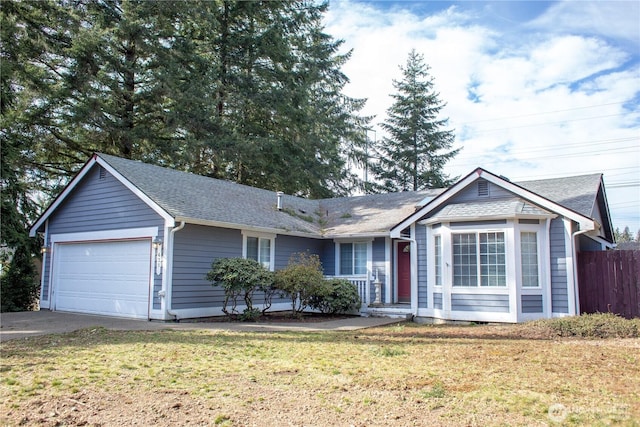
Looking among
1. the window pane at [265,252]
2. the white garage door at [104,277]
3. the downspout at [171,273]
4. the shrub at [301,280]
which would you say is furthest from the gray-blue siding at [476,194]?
the white garage door at [104,277]

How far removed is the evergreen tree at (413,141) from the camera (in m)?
35.4

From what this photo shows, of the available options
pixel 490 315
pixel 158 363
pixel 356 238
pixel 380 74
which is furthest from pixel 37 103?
pixel 380 74

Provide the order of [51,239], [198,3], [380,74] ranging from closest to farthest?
[51,239] < [198,3] < [380,74]

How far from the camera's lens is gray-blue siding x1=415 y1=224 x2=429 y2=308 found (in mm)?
13438

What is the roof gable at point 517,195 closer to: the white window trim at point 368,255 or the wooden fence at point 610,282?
the wooden fence at point 610,282

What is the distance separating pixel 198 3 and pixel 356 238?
50.0 feet

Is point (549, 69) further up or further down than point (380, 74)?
further down

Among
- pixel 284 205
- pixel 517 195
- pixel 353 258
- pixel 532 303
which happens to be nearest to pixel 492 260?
pixel 532 303

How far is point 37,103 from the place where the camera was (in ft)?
66.7

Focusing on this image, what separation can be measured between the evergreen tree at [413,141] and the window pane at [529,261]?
22879 mm

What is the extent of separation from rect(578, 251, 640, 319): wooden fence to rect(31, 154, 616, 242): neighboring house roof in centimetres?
135

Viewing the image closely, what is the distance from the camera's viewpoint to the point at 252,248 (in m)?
15.2

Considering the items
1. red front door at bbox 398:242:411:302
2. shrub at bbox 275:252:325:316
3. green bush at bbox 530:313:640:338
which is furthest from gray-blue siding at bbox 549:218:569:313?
shrub at bbox 275:252:325:316

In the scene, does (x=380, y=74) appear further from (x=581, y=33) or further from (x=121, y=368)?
(x=121, y=368)
